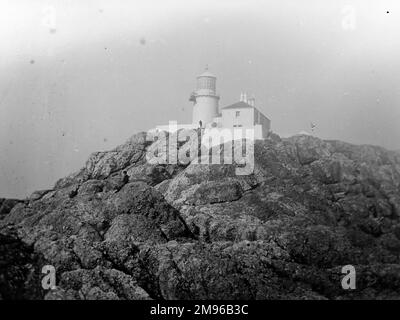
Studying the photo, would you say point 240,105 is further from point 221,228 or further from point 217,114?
point 221,228

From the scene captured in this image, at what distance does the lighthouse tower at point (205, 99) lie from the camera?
5628cm

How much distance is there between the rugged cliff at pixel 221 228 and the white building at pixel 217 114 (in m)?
7.07

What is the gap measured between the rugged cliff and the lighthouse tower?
11349 mm

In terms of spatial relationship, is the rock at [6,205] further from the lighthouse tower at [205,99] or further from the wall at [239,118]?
the wall at [239,118]

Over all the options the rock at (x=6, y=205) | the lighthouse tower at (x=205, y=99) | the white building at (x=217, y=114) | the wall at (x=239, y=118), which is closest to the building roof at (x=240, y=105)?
the white building at (x=217, y=114)

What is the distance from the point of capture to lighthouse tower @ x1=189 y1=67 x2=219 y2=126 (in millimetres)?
56281

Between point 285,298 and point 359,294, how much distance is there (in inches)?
185

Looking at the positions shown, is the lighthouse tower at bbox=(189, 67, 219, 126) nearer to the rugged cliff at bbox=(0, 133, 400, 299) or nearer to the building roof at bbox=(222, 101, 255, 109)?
the building roof at bbox=(222, 101, 255, 109)

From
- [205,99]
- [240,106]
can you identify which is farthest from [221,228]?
[205,99]

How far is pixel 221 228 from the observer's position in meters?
33.1

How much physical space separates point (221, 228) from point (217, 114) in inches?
989
